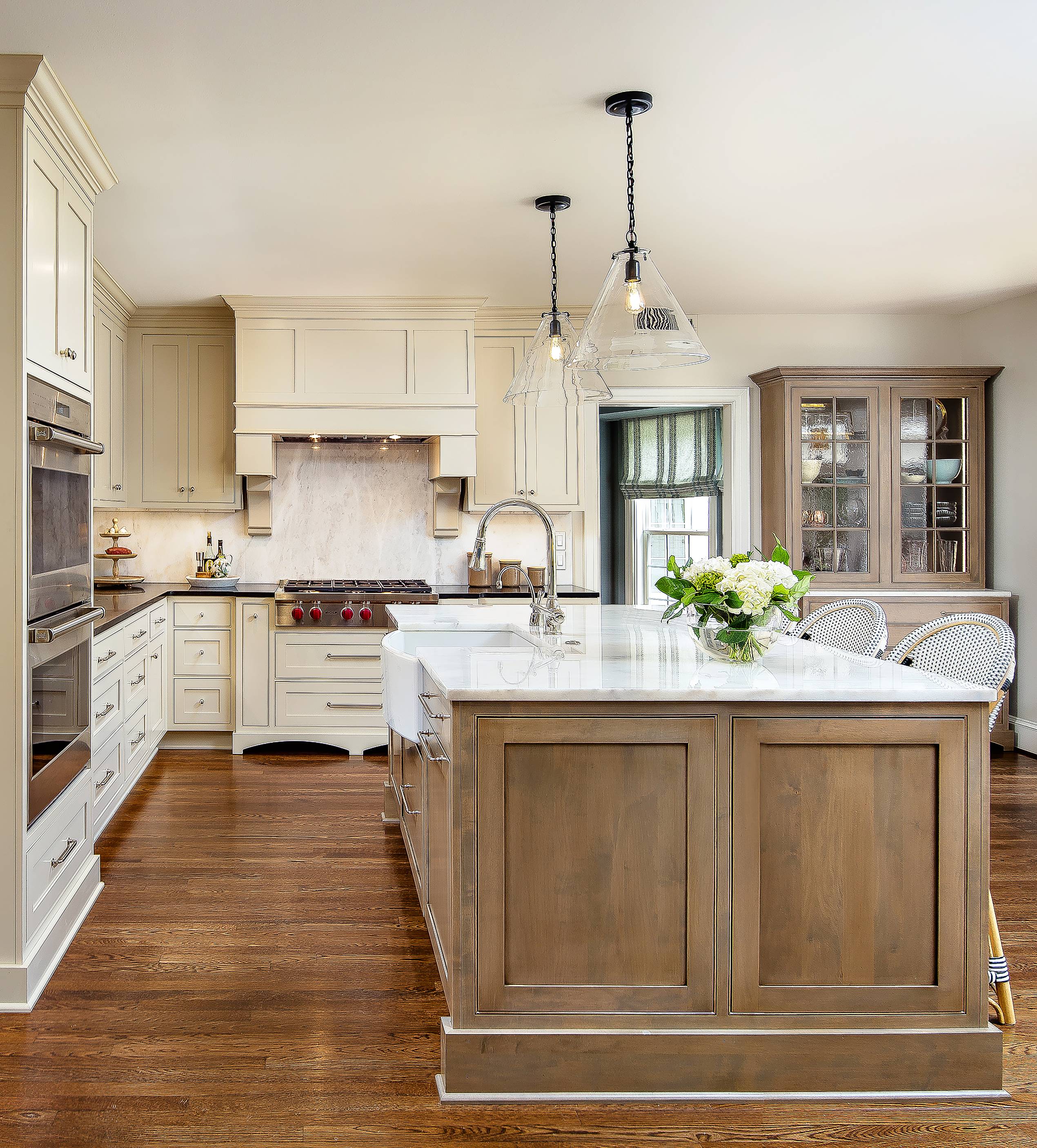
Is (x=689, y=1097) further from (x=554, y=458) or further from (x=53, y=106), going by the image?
(x=554, y=458)

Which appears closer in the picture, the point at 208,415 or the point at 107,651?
the point at 107,651

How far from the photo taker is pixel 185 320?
17.9 feet

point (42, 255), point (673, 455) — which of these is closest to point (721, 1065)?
point (42, 255)

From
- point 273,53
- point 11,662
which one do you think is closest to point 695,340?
point 273,53

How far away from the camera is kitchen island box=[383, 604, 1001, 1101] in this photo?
199 cm

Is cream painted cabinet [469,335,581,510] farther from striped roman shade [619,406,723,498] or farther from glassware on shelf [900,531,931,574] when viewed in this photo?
glassware on shelf [900,531,931,574]

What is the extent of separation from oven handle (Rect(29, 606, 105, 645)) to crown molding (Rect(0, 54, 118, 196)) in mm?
1358

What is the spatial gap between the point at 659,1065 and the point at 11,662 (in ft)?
6.00

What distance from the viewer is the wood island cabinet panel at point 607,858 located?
201 cm

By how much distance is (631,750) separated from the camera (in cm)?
202

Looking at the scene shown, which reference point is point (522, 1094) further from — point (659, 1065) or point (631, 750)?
point (631, 750)

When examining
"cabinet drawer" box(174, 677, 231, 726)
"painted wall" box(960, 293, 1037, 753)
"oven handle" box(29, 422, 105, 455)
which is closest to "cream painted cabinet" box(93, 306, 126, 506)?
"cabinet drawer" box(174, 677, 231, 726)

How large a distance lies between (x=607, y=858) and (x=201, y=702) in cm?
370

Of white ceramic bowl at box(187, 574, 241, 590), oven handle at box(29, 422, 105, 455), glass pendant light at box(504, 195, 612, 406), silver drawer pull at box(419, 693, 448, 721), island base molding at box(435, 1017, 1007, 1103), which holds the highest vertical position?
glass pendant light at box(504, 195, 612, 406)
